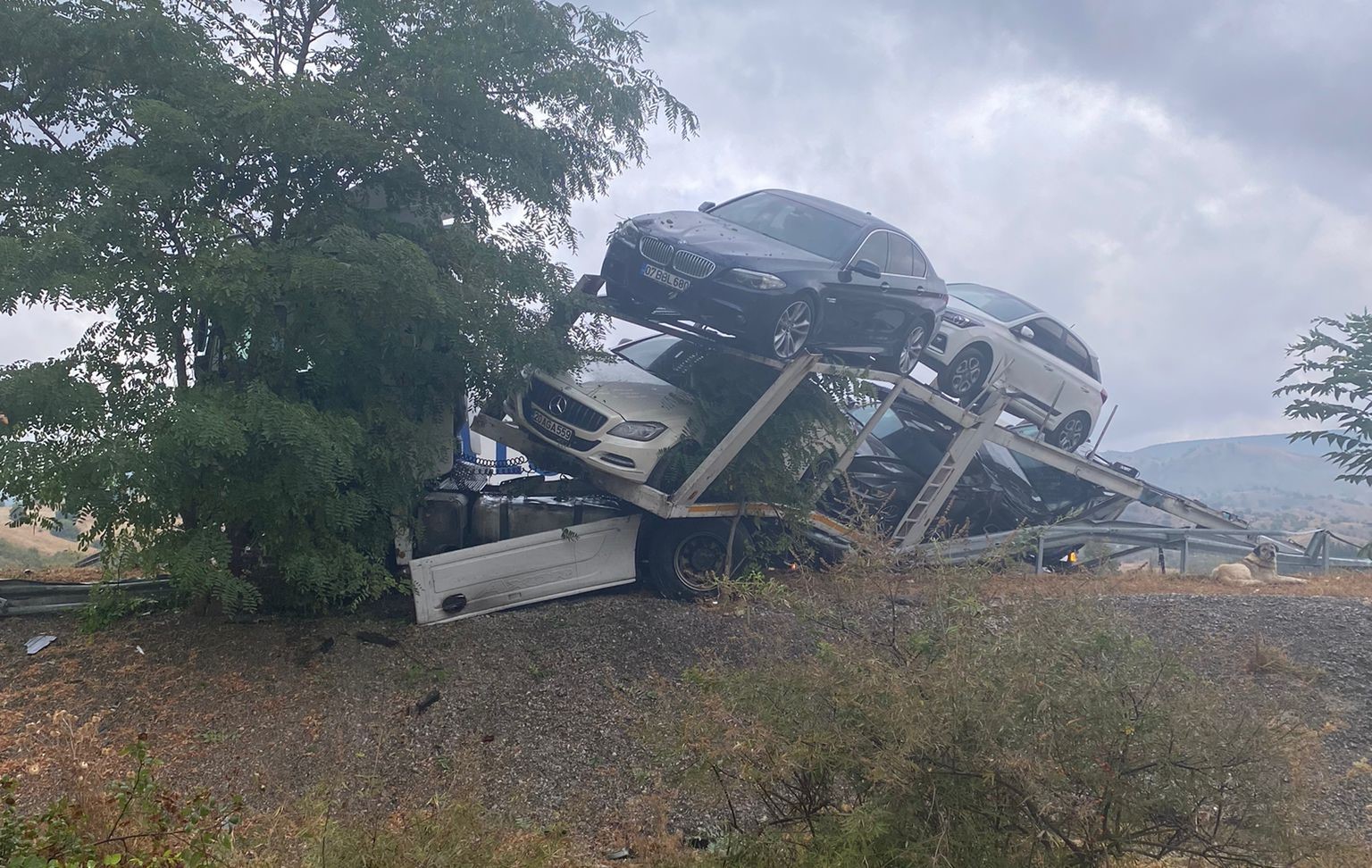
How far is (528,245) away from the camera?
8.45 meters

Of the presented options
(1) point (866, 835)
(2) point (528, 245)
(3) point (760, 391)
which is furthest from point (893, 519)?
(1) point (866, 835)

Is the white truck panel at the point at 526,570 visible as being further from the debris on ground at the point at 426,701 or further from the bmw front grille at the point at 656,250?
the bmw front grille at the point at 656,250

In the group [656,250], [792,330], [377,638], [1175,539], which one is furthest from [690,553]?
[1175,539]

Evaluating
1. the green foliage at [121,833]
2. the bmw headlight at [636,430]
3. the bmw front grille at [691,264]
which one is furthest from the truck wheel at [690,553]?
the green foliage at [121,833]

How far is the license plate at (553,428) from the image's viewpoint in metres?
8.66

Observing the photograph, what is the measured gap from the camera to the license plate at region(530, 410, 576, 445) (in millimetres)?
8664

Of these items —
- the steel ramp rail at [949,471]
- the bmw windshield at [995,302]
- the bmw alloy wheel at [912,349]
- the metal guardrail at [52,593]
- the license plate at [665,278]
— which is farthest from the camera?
the bmw windshield at [995,302]

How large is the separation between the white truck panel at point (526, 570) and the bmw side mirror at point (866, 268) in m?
2.94

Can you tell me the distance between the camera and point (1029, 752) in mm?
3502

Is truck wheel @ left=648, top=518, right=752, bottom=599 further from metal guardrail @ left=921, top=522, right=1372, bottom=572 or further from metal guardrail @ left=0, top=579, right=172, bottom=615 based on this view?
metal guardrail @ left=0, top=579, right=172, bottom=615

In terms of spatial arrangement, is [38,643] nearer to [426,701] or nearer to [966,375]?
[426,701]

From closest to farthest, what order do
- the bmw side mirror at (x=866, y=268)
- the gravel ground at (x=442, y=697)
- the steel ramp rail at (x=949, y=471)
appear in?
the gravel ground at (x=442, y=697)
the bmw side mirror at (x=866, y=268)
the steel ramp rail at (x=949, y=471)

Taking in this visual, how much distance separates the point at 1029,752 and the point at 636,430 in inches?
214

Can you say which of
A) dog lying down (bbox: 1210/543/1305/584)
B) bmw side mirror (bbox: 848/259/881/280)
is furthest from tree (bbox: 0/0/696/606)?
dog lying down (bbox: 1210/543/1305/584)
